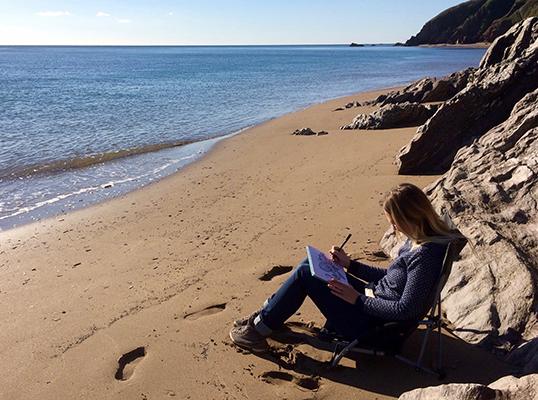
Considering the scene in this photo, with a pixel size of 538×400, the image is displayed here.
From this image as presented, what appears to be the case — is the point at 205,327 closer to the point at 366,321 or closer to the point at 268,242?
the point at 366,321

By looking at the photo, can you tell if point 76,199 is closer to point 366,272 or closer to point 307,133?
point 366,272

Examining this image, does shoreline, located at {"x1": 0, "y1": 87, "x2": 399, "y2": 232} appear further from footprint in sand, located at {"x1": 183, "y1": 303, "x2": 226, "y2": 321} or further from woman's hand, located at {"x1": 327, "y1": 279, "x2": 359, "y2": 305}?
woman's hand, located at {"x1": 327, "y1": 279, "x2": 359, "y2": 305}

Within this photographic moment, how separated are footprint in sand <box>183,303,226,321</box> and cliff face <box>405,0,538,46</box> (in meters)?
105

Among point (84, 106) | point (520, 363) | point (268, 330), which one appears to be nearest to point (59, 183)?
point (268, 330)

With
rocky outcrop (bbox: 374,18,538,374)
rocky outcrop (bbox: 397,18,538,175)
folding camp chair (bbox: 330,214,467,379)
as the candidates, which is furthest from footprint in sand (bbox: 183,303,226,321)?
rocky outcrop (bbox: 397,18,538,175)

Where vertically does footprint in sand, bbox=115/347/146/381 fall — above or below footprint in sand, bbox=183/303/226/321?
below

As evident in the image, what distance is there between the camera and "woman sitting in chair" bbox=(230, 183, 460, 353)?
3.01 metres

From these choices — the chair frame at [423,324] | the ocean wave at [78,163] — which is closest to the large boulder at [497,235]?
the chair frame at [423,324]

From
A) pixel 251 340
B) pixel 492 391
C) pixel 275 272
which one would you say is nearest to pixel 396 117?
pixel 275 272

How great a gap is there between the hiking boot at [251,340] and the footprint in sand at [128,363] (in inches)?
33.4

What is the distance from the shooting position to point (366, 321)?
3.21 m

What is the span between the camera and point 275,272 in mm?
5055

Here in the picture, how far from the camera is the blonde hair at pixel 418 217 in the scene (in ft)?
9.96

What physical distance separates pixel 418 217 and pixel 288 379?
1585mm
